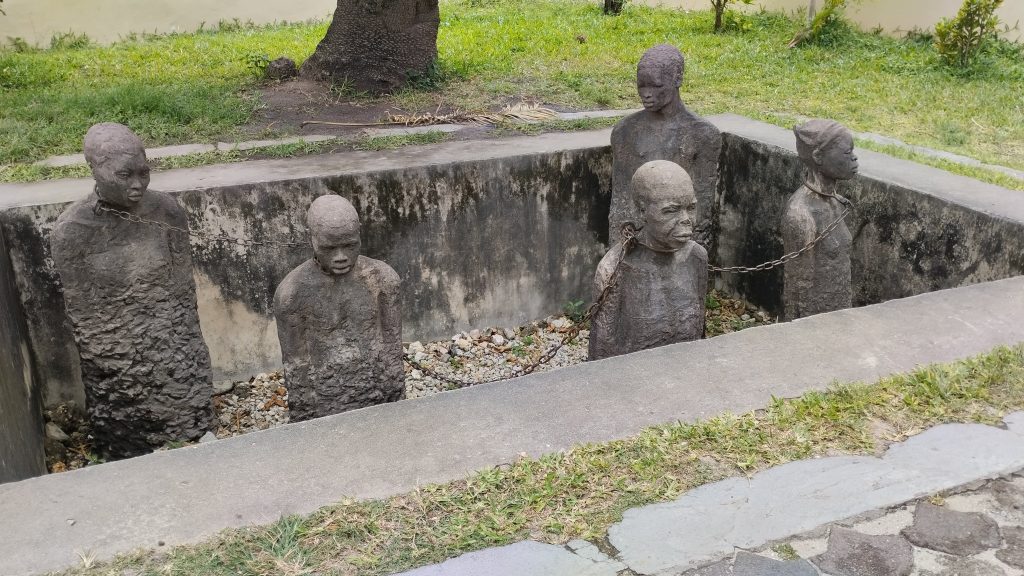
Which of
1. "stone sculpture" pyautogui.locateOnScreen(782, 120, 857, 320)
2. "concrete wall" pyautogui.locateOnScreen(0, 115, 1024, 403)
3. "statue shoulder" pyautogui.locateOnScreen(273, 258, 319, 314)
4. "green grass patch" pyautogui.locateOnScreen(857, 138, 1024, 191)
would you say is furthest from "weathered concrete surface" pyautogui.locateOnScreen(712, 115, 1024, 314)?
"statue shoulder" pyautogui.locateOnScreen(273, 258, 319, 314)

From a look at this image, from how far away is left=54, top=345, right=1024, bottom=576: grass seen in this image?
7.60 ft

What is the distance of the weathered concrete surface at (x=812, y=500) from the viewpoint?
7.77 ft

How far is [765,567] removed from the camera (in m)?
2.32

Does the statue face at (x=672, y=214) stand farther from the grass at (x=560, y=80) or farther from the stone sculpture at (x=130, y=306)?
the grass at (x=560, y=80)

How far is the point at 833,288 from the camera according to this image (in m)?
4.72

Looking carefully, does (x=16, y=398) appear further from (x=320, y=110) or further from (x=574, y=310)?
(x=320, y=110)

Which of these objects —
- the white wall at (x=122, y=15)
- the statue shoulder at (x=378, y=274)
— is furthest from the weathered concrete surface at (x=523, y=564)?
the white wall at (x=122, y=15)

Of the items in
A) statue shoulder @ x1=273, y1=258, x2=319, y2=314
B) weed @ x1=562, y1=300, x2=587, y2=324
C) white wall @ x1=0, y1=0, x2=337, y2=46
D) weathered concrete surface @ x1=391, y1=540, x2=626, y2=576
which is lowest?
weed @ x1=562, y1=300, x2=587, y2=324

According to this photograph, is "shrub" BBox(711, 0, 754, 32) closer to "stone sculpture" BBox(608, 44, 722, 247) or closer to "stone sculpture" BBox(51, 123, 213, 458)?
"stone sculpture" BBox(608, 44, 722, 247)

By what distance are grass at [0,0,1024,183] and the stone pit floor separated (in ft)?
6.16

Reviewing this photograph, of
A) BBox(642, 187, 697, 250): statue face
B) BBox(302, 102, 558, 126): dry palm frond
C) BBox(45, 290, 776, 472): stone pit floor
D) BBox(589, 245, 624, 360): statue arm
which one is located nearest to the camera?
BBox(642, 187, 697, 250): statue face

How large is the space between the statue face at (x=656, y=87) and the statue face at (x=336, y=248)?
2458mm

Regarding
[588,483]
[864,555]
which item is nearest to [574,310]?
[588,483]

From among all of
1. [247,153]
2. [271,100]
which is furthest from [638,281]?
[271,100]
